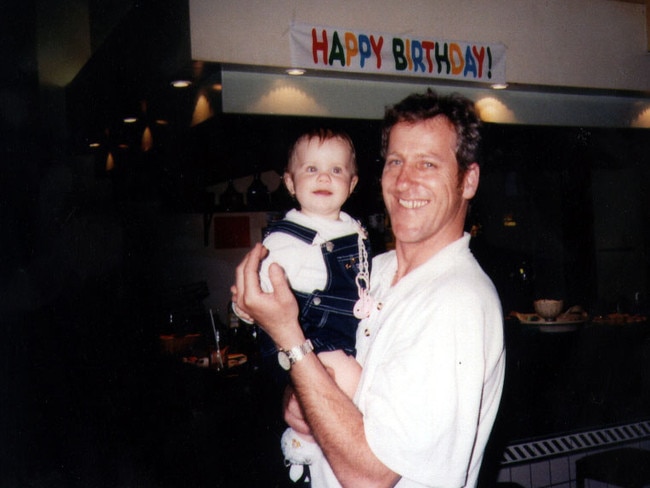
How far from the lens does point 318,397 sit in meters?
1.41

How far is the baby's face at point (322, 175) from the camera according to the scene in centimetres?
194

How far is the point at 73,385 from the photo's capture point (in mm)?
4758

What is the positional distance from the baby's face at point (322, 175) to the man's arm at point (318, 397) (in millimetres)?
411

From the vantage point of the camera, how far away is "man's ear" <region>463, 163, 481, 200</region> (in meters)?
1.73

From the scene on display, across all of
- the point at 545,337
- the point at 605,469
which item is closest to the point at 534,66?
the point at 545,337

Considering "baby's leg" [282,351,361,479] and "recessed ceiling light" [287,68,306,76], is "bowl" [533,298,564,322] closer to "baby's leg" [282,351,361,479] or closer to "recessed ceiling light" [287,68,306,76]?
"recessed ceiling light" [287,68,306,76]

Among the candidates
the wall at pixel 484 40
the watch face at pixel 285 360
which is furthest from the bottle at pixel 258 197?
the watch face at pixel 285 360

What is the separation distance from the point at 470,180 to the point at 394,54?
228cm

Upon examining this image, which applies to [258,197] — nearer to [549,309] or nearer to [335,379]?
[549,309]

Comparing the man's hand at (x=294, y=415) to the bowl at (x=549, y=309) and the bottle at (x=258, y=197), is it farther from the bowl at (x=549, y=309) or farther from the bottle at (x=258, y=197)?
the bottle at (x=258, y=197)

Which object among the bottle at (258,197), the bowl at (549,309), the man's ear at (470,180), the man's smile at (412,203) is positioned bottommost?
the bowl at (549,309)

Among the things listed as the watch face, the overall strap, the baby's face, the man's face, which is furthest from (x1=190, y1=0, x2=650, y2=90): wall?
the watch face

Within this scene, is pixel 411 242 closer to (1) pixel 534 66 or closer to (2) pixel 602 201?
(1) pixel 534 66

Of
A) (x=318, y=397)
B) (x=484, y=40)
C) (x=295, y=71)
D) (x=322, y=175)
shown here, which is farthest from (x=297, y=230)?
A: (x=484, y=40)
